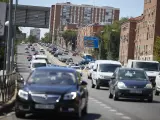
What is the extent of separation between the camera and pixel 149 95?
83.8 feet

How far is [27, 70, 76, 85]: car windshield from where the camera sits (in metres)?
15.7

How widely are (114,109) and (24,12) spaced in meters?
28.2

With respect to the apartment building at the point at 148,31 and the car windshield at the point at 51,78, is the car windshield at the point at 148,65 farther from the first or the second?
the apartment building at the point at 148,31

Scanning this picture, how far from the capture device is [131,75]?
26312mm

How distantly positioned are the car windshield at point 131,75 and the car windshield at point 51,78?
10.2 metres

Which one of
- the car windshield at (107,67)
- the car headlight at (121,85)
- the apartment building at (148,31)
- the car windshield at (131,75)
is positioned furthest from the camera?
the apartment building at (148,31)

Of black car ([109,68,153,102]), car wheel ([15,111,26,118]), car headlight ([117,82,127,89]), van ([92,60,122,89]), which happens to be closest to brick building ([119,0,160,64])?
van ([92,60,122,89])

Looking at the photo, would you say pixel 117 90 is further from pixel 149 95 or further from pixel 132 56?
pixel 132 56

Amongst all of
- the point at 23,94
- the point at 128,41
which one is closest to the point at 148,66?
the point at 23,94

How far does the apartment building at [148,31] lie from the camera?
107 metres

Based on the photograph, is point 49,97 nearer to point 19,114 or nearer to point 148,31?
point 19,114

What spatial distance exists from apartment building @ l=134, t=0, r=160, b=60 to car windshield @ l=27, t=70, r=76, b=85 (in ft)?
286

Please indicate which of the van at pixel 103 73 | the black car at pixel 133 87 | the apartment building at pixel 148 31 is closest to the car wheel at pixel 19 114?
the black car at pixel 133 87

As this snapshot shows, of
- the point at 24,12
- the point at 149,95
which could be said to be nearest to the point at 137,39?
the point at 24,12
